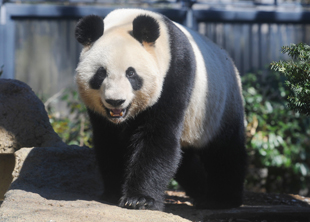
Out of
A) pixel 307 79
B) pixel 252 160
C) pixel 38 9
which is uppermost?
pixel 38 9

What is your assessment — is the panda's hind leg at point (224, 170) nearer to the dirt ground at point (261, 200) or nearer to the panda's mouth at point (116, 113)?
the dirt ground at point (261, 200)

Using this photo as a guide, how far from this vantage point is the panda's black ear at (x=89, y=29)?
356 cm

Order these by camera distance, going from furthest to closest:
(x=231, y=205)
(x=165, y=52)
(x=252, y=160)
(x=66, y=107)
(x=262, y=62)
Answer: (x=262, y=62) < (x=66, y=107) < (x=252, y=160) < (x=231, y=205) < (x=165, y=52)

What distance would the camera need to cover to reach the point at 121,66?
11.0ft

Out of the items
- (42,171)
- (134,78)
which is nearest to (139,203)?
(134,78)

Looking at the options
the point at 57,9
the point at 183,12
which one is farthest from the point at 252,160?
the point at 57,9

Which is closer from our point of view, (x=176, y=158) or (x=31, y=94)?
(x=176, y=158)

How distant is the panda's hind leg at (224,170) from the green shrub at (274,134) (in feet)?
5.95

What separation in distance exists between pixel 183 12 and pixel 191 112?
12.9ft

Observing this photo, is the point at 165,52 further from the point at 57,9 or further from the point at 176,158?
the point at 57,9

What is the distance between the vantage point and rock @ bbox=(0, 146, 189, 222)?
3115 mm

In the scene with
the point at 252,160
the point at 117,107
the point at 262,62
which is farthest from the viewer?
the point at 262,62

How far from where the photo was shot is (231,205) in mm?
4637

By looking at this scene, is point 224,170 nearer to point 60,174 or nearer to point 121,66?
point 60,174
